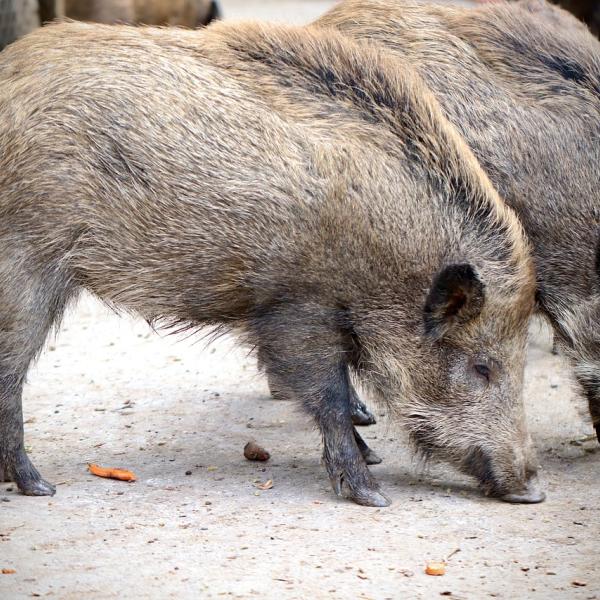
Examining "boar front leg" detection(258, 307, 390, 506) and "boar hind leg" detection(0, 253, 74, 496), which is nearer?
"boar hind leg" detection(0, 253, 74, 496)

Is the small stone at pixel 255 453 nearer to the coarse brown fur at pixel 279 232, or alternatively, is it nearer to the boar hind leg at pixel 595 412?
the coarse brown fur at pixel 279 232

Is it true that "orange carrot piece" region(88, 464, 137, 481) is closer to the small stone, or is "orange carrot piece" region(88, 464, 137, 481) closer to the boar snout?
the small stone

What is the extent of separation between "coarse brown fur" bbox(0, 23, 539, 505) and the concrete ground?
0.90ft

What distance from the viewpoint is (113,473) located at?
5727 millimetres

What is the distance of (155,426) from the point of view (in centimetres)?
656

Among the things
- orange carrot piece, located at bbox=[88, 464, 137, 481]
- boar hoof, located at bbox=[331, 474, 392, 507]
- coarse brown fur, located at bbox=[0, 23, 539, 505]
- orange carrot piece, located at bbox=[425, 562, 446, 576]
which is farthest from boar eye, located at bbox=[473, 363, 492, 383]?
orange carrot piece, located at bbox=[88, 464, 137, 481]

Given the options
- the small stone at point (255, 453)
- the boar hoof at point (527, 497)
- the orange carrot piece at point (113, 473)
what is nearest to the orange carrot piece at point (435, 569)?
the boar hoof at point (527, 497)

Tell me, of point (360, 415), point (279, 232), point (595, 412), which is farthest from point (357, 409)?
point (279, 232)

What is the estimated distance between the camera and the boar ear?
5301 mm

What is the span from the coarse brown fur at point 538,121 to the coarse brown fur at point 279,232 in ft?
1.56

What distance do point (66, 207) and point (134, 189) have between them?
1.00 feet

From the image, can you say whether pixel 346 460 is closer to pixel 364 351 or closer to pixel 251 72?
pixel 364 351

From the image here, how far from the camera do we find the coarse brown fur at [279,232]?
5.32 metres

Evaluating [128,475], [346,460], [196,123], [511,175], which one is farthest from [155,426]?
[511,175]
